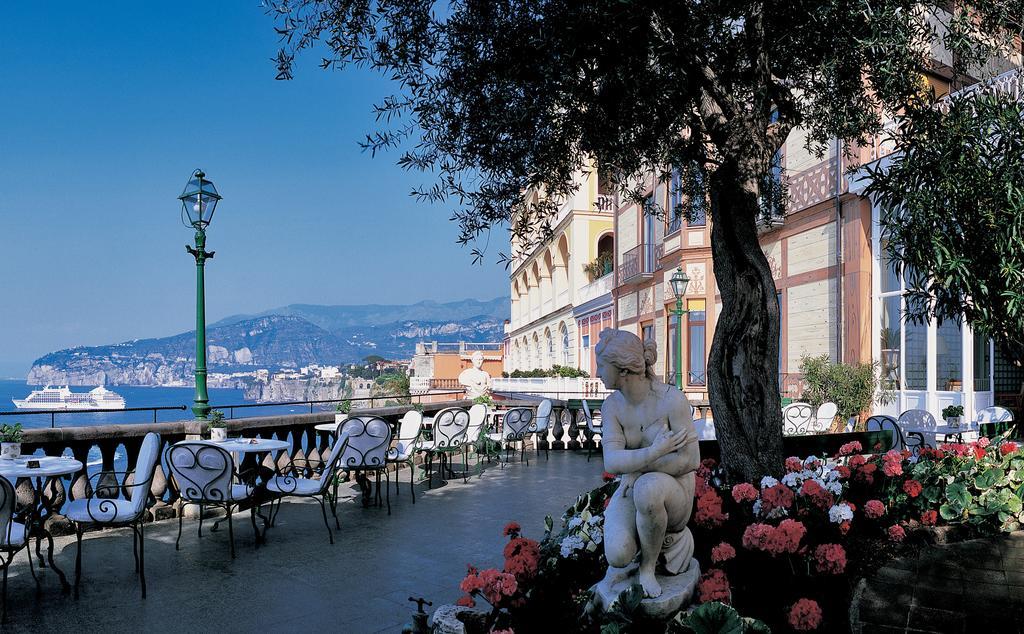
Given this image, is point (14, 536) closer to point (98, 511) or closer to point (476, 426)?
point (98, 511)

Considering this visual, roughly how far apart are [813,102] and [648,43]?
2505 mm

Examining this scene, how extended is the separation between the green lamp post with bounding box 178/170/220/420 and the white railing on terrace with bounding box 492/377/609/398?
622 inches

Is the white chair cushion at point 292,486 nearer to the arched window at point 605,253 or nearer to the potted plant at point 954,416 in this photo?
the potted plant at point 954,416

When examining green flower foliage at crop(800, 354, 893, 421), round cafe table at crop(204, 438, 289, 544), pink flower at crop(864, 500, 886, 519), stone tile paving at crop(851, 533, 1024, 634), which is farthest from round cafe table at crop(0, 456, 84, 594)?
green flower foliage at crop(800, 354, 893, 421)

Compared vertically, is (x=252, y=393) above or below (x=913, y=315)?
below

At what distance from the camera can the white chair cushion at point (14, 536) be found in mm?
4141

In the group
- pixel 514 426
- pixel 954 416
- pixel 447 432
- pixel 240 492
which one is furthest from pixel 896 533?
pixel 514 426

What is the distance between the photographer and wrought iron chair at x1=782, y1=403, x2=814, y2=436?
12.0m

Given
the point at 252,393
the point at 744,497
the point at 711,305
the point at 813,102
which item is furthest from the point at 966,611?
the point at 252,393

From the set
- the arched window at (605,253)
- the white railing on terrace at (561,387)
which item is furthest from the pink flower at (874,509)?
the arched window at (605,253)

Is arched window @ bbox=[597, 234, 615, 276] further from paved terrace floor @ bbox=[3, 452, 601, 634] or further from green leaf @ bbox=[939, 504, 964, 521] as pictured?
green leaf @ bbox=[939, 504, 964, 521]

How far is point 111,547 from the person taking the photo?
5828mm

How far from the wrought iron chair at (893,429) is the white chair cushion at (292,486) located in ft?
19.6

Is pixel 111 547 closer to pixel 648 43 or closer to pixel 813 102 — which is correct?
pixel 648 43
